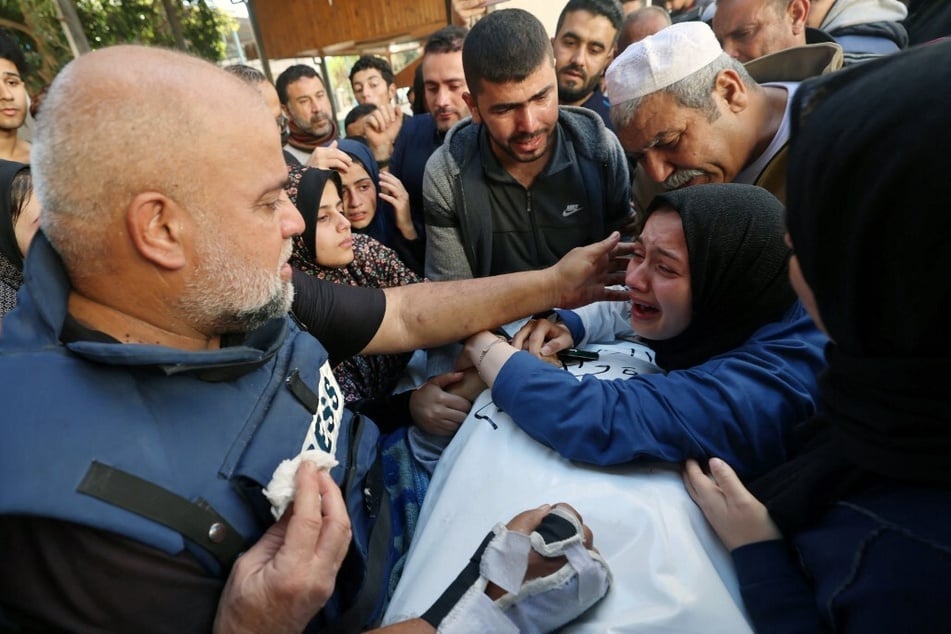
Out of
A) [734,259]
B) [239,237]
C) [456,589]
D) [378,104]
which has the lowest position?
[456,589]

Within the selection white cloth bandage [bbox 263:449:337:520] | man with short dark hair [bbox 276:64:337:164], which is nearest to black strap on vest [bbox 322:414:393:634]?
white cloth bandage [bbox 263:449:337:520]

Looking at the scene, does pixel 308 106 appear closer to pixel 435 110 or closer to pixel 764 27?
pixel 435 110

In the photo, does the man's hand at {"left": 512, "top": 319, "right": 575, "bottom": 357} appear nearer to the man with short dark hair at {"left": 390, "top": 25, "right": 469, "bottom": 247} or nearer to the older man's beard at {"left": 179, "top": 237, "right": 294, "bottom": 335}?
the older man's beard at {"left": 179, "top": 237, "right": 294, "bottom": 335}

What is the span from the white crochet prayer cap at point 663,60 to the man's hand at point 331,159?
1.64m

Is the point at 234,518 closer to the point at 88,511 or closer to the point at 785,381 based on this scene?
the point at 88,511

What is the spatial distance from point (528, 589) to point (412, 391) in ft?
3.74

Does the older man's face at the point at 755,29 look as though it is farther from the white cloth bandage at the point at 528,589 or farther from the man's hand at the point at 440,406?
the white cloth bandage at the point at 528,589

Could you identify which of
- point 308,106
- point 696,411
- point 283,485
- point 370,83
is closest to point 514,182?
point 696,411

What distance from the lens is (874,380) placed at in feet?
2.82

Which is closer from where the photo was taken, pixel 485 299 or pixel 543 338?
pixel 543 338

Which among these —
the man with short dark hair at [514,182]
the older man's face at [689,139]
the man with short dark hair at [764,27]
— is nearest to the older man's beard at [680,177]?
the older man's face at [689,139]

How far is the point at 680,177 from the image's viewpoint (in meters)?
2.53

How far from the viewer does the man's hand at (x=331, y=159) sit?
301cm

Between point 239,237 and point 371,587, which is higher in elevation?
point 239,237
